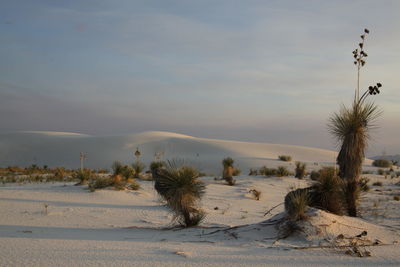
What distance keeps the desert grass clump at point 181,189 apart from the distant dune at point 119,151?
3254 cm

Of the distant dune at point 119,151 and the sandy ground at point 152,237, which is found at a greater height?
the distant dune at point 119,151

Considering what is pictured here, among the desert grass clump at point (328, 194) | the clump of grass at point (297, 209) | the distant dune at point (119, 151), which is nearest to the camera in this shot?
the clump of grass at point (297, 209)

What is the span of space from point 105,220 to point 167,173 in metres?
2.49

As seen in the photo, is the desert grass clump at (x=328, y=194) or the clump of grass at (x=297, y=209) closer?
the clump of grass at (x=297, y=209)

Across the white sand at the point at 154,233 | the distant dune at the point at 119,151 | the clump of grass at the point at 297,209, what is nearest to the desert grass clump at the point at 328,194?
the white sand at the point at 154,233

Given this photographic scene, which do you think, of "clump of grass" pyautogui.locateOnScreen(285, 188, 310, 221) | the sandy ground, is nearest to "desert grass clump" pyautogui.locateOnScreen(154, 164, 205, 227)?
the sandy ground

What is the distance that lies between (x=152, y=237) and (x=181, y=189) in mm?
1332

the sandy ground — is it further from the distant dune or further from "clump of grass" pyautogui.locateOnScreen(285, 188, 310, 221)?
the distant dune

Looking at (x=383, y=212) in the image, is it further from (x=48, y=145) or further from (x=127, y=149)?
(x=48, y=145)

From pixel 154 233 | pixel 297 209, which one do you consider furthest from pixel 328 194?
pixel 154 233

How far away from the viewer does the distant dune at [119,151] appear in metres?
48.3

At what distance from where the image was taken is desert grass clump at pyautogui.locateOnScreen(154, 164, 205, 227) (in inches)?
324

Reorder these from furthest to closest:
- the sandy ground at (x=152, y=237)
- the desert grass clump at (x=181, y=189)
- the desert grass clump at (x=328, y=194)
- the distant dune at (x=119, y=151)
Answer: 1. the distant dune at (x=119, y=151)
2. the desert grass clump at (x=328, y=194)
3. the desert grass clump at (x=181, y=189)
4. the sandy ground at (x=152, y=237)

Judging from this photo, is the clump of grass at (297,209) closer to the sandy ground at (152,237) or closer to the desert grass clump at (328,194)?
the sandy ground at (152,237)
